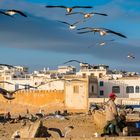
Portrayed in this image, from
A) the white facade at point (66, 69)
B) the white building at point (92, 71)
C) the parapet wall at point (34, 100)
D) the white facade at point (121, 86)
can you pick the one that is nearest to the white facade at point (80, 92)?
the white facade at point (121, 86)

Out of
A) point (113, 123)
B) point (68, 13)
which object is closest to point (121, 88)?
point (68, 13)

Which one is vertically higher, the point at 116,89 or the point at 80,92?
the point at 116,89

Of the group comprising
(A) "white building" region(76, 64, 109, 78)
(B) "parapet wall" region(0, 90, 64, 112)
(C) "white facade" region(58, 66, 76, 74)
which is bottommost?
(B) "parapet wall" region(0, 90, 64, 112)

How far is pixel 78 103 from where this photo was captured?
74688 millimetres

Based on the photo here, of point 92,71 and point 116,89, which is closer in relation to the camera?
point 116,89

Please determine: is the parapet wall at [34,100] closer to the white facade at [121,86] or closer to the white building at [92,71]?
the white facade at [121,86]

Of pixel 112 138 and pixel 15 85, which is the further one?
pixel 15 85

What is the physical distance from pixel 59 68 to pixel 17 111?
1248 inches

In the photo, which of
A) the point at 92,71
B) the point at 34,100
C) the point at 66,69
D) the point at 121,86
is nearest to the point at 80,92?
the point at 121,86

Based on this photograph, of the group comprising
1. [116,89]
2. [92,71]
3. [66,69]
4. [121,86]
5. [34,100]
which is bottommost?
[34,100]

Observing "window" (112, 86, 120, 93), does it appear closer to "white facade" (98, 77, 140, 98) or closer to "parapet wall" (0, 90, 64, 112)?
"white facade" (98, 77, 140, 98)

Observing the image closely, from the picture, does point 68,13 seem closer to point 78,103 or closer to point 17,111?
point 78,103

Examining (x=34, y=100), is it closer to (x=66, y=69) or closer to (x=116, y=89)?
(x=116, y=89)

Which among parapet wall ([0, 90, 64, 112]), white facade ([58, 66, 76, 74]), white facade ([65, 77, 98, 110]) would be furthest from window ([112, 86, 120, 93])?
white facade ([58, 66, 76, 74])
